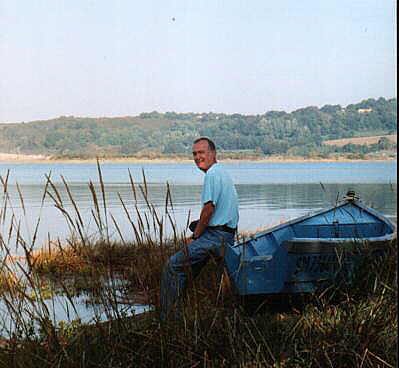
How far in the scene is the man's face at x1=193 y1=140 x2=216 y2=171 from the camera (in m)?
5.89

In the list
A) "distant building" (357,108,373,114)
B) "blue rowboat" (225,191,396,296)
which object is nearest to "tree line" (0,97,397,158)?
"distant building" (357,108,373,114)

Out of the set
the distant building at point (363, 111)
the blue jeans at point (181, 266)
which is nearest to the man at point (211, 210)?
the blue jeans at point (181, 266)

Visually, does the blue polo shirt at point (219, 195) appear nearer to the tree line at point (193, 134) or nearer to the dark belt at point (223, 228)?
the dark belt at point (223, 228)

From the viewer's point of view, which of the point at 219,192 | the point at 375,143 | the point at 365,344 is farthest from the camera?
the point at 375,143

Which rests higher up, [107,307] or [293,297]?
[107,307]

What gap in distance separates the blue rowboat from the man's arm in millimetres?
327

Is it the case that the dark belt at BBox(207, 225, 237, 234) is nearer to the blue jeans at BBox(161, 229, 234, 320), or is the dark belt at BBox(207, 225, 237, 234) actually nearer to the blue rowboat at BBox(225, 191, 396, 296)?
the blue jeans at BBox(161, 229, 234, 320)

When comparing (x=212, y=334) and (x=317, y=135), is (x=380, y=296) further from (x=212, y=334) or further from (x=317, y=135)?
(x=317, y=135)

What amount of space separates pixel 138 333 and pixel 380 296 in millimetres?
1306

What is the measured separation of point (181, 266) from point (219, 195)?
111cm

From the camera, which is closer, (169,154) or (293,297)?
(293,297)

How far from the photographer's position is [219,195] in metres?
5.81

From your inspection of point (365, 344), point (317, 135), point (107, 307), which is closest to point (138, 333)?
point (107, 307)

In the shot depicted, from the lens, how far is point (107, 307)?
12.6 ft
